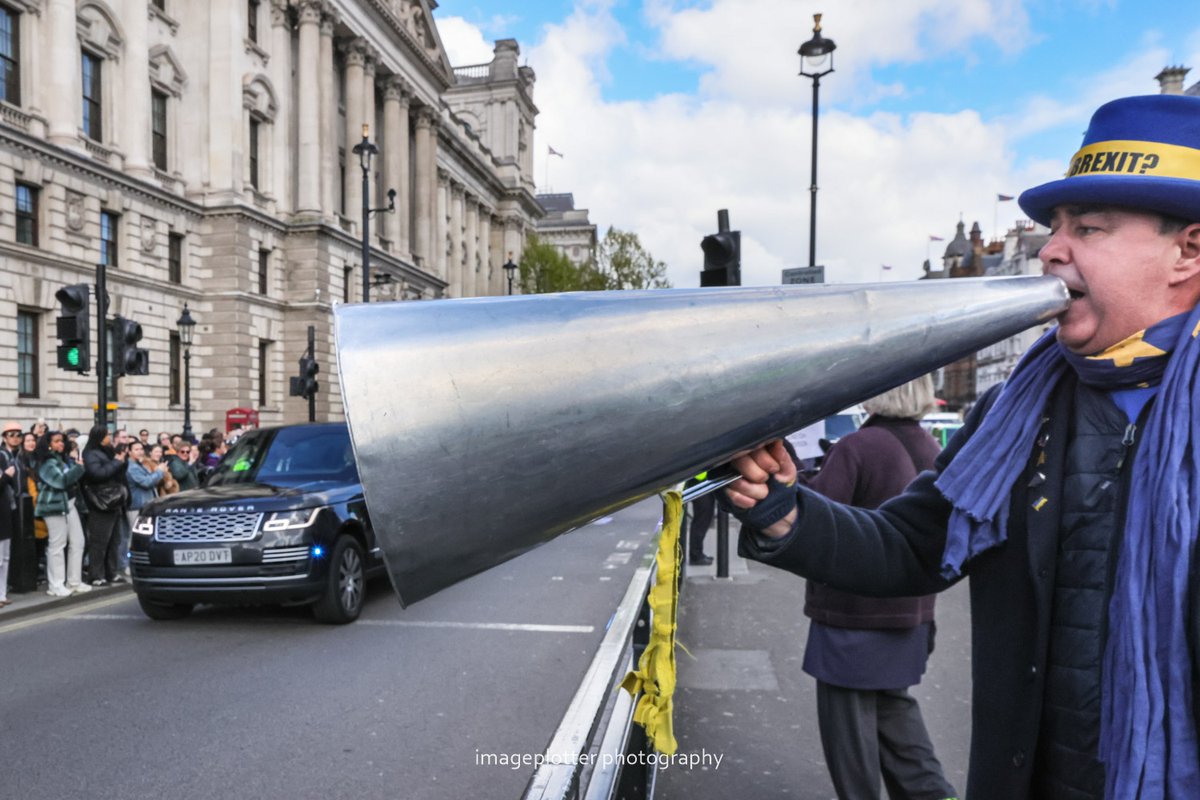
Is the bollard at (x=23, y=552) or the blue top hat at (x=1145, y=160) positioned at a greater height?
the blue top hat at (x=1145, y=160)

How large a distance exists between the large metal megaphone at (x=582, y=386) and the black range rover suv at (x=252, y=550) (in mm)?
5997

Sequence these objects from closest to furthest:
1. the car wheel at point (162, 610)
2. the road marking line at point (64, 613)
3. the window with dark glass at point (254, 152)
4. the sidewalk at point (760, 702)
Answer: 1. the sidewalk at point (760, 702)
2. the road marking line at point (64, 613)
3. the car wheel at point (162, 610)
4. the window with dark glass at point (254, 152)

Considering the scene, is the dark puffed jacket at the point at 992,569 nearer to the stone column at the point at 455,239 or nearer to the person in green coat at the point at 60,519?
the person in green coat at the point at 60,519

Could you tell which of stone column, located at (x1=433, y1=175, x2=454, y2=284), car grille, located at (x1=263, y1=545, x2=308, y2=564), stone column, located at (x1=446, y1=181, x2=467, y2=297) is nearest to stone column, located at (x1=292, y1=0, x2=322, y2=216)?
stone column, located at (x1=433, y1=175, x2=454, y2=284)

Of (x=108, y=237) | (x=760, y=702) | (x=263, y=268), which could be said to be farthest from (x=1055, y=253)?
(x=263, y=268)

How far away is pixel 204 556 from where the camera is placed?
6527mm

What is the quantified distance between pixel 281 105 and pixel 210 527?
3335cm

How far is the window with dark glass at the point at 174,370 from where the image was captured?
96.7ft

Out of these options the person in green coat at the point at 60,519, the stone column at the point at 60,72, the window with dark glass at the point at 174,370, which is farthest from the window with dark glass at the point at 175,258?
the person in green coat at the point at 60,519

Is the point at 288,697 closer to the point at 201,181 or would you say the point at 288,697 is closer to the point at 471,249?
the point at 201,181

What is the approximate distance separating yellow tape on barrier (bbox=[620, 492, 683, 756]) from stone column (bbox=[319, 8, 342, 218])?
38307mm

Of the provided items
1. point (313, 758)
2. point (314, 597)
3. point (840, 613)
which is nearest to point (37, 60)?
point (314, 597)

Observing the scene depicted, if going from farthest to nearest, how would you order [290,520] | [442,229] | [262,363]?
[442,229]
[262,363]
[290,520]

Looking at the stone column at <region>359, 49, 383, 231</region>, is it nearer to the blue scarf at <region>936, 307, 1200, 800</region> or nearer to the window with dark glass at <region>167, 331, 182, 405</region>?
the window with dark glass at <region>167, 331, 182, 405</region>
